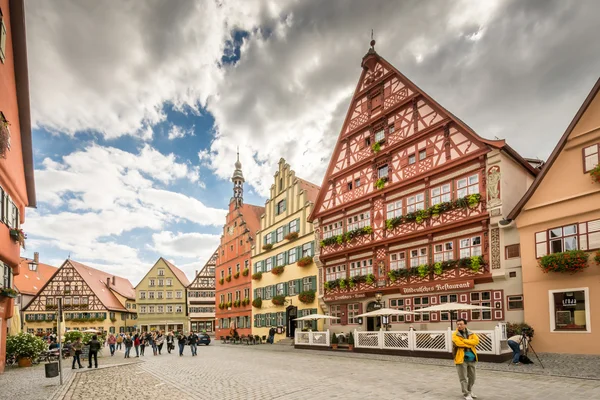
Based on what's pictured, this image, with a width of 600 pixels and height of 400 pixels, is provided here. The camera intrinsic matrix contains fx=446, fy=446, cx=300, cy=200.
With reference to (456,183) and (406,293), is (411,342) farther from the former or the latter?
(456,183)

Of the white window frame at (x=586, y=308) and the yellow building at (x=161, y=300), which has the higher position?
the white window frame at (x=586, y=308)

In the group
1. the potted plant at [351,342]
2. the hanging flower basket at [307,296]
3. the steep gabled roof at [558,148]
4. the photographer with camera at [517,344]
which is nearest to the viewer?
the photographer with camera at [517,344]

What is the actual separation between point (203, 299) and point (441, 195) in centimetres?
5651

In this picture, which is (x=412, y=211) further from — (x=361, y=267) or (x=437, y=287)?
(x=361, y=267)

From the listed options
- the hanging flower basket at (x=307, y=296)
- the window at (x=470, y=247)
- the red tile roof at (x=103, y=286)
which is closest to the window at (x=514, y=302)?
the window at (x=470, y=247)

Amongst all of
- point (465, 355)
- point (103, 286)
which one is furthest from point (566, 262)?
point (103, 286)

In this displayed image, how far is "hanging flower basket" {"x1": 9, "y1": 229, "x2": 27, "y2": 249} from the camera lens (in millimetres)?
18594

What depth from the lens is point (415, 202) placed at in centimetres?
2484

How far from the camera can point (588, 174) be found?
17625 millimetres

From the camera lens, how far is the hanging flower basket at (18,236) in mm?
18594

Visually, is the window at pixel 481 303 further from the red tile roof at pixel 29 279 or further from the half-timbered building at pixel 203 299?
the red tile roof at pixel 29 279

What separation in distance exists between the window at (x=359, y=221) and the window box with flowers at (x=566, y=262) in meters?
11.6

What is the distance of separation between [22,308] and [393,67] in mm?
64193

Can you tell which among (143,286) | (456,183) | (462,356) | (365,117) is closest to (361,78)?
(365,117)
